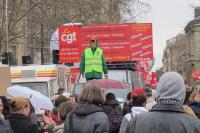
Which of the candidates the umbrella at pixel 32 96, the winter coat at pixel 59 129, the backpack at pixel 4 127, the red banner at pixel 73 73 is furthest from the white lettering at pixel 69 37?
the backpack at pixel 4 127

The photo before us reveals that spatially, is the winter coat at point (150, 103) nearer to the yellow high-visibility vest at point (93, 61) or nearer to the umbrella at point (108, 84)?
the umbrella at point (108, 84)

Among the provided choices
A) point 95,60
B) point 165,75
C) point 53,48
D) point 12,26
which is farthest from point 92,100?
point 12,26

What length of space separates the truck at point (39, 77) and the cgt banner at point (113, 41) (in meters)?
2.31

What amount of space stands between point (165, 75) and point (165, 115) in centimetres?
34

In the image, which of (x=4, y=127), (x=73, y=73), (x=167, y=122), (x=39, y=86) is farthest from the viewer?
(x=73, y=73)

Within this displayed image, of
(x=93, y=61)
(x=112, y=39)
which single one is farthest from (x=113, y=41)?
(x=93, y=61)

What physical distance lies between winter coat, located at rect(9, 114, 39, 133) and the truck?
12.0 m

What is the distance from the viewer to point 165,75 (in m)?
5.44

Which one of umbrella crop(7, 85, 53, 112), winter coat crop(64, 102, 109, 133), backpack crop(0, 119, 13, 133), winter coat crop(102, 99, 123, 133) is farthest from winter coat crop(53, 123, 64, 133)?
winter coat crop(102, 99, 123, 133)

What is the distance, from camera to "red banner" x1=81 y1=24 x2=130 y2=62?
74.0ft

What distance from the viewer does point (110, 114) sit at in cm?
1008

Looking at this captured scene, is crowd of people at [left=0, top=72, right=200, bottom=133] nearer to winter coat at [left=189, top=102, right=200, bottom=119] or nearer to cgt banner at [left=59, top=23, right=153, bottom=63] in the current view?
winter coat at [left=189, top=102, right=200, bottom=119]

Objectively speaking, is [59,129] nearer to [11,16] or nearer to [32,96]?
[32,96]

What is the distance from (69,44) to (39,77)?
3272 millimetres
